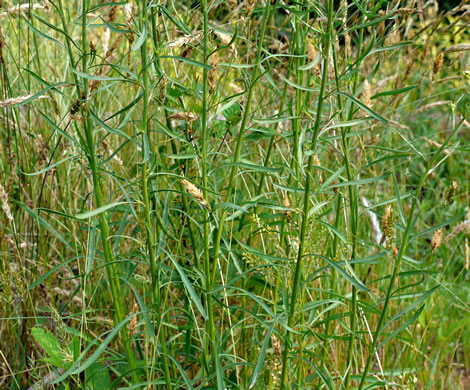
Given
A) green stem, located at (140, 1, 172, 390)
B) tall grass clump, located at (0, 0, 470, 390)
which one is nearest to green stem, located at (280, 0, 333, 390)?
tall grass clump, located at (0, 0, 470, 390)

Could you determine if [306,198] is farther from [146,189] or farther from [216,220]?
[146,189]

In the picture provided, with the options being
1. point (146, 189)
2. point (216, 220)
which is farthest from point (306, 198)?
point (146, 189)

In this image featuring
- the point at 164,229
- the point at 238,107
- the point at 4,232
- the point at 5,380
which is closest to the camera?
the point at 164,229

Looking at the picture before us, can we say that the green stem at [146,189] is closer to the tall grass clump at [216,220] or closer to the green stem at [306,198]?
the tall grass clump at [216,220]

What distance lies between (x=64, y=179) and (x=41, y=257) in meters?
0.38

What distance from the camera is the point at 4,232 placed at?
207 cm

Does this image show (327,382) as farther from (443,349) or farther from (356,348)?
(443,349)

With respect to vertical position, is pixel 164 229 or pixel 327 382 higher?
pixel 164 229

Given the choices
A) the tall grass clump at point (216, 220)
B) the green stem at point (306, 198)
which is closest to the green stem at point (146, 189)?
the tall grass clump at point (216, 220)

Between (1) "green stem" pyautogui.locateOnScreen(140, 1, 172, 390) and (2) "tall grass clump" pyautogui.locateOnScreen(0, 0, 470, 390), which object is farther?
(2) "tall grass clump" pyautogui.locateOnScreen(0, 0, 470, 390)

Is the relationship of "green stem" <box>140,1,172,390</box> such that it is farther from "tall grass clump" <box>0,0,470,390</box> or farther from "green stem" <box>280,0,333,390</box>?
"green stem" <box>280,0,333,390</box>

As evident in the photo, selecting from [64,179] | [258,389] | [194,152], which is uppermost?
[194,152]

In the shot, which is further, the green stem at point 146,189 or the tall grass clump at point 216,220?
the tall grass clump at point 216,220

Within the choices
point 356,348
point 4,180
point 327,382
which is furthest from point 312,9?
point 4,180
